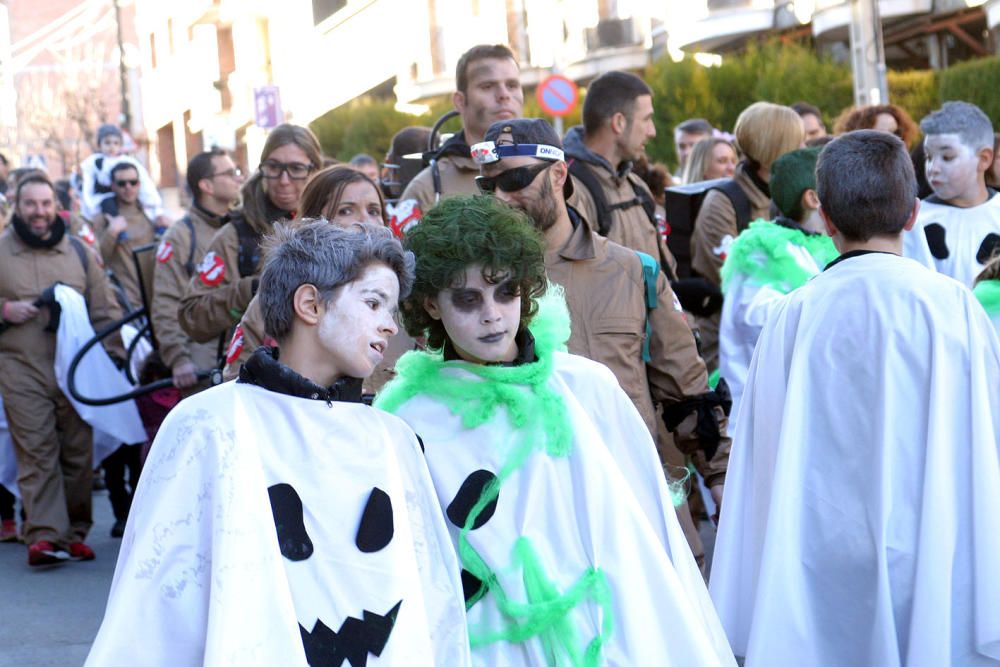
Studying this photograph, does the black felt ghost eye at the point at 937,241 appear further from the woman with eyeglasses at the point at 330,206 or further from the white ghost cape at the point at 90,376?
the white ghost cape at the point at 90,376

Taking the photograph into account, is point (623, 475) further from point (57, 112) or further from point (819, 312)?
point (57, 112)

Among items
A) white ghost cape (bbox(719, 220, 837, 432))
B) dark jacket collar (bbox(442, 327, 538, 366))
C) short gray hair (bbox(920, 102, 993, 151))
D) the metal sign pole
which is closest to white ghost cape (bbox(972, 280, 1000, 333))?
white ghost cape (bbox(719, 220, 837, 432))

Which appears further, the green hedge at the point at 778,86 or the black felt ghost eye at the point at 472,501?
the green hedge at the point at 778,86

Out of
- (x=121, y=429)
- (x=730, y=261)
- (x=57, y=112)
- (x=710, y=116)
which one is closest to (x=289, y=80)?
(x=57, y=112)

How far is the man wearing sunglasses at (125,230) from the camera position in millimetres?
12430

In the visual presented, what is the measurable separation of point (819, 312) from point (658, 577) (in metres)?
1.17

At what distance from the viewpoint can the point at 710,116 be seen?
2523 cm

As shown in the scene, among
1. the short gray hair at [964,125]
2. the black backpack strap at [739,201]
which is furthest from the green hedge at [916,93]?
the short gray hair at [964,125]

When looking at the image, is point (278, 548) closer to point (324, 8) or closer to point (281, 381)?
point (281, 381)

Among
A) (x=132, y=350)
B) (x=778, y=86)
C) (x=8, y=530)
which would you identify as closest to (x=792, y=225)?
(x=132, y=350)

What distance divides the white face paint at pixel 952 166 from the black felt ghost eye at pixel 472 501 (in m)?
3.87

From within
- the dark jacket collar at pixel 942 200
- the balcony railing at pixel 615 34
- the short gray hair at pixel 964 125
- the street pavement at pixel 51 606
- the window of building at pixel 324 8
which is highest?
the window of building at pixel 324 8

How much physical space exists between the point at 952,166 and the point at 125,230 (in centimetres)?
710

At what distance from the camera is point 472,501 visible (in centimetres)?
417
